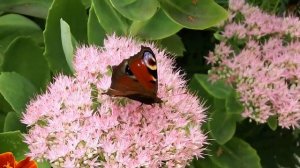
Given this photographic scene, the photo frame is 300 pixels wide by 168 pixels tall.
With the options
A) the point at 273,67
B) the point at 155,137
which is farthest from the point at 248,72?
the point at 155,137

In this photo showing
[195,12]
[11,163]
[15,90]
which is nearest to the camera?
[11,163]

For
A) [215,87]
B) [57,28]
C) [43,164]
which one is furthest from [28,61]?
[215,87]

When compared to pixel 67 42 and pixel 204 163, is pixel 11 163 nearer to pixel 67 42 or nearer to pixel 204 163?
pixel 67 42

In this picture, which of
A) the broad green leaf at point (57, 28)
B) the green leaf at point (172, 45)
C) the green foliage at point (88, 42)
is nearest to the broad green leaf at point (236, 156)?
the green foliage at point (88, 42)

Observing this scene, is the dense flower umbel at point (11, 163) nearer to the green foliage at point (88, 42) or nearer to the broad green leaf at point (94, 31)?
the green foliage at point (88, 42)

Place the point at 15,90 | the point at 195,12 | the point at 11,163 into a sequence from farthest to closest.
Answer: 1. the point at 195,12
2. the point at 15,90
3. the point at 11,163
